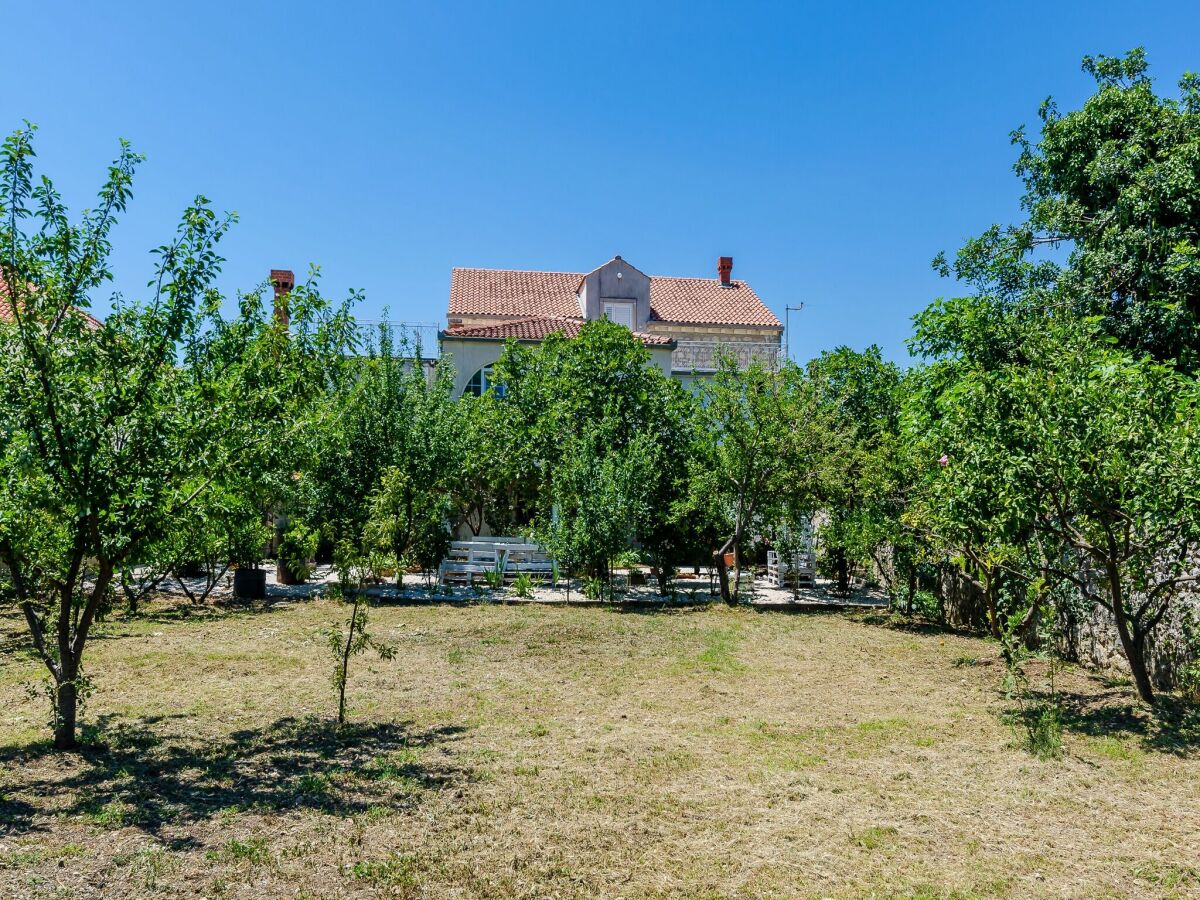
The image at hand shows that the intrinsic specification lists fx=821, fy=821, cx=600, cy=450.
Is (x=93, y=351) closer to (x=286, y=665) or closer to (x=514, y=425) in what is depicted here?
(x=286, y=665)

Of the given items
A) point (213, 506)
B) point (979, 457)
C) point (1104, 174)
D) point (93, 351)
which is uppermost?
point (1104, 174)

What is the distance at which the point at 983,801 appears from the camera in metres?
6.00

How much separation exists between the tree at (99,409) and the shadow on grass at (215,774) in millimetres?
576

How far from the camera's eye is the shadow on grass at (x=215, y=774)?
5559 millimetres

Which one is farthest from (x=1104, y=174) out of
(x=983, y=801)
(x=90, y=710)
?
(x=90, y=710)

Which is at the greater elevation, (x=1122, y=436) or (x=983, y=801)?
(x=1122, y=436)

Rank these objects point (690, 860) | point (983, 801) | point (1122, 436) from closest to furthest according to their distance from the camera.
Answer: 1. point (690, 860)
2. point (983, 801)
3. point (1122, 436)

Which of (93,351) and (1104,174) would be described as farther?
(1104,174)

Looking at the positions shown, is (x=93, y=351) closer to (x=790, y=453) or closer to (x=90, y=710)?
(x=90, y=710)

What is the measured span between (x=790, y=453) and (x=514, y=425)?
7.56m

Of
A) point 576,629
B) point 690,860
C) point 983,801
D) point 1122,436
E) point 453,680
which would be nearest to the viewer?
point 690,860

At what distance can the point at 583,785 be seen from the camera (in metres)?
6.21

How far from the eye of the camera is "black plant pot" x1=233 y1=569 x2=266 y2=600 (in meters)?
17.6

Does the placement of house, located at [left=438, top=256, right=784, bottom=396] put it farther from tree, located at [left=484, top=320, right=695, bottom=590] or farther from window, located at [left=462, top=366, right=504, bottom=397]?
tree, located at [left=484, top=320, right=695, bottom=590]
